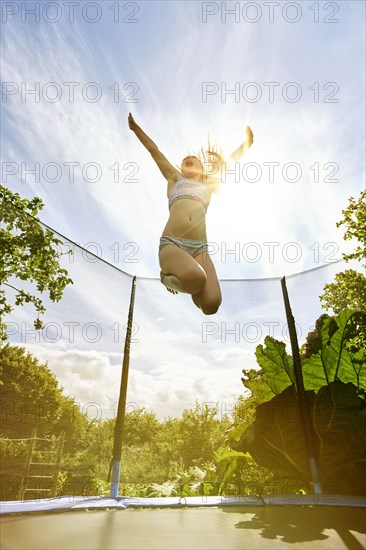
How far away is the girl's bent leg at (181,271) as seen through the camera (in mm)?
1860

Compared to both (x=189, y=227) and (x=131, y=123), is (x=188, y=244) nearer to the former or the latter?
(x=189, y=227)

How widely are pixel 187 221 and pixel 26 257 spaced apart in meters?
2.00

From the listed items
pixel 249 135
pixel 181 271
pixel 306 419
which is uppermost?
pixel 249 135

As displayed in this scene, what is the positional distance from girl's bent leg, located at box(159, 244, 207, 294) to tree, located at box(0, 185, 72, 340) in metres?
1.79

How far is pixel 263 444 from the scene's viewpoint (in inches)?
109

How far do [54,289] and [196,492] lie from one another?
90.6 inches

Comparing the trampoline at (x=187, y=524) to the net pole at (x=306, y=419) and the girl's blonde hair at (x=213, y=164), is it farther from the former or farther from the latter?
the girl's blonde hair at (x=213, y=164)

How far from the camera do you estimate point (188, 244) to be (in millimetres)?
2176

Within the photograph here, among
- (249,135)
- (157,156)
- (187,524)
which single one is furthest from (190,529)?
(249,135)

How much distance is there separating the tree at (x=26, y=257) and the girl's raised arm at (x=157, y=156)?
1.39 m

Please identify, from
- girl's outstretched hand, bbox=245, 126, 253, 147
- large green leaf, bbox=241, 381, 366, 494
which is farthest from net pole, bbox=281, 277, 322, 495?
girl's outstretched hand, bbox=245, 126, 253, 147

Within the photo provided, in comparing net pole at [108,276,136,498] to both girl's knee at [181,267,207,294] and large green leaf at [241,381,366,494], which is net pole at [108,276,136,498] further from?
girl's knee at [181,267,207,294]

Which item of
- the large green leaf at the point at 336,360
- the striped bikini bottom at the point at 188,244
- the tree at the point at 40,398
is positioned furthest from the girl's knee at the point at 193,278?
the tree at the point at 40,398

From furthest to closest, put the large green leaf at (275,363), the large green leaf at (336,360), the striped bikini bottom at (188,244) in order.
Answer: the large green leaf at (275,363) < the large green leaf at (336,360) < the striped bikini bottom at (188,244)
